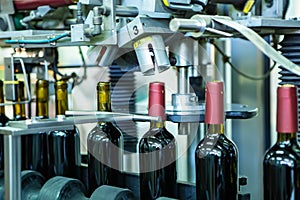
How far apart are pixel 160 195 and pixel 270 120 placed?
788 mm

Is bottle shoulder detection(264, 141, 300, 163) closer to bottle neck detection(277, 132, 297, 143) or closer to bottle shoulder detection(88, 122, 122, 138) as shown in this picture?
bottle neck detection(277, 132, 297, 143)

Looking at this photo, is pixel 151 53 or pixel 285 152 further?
pixel 151 53

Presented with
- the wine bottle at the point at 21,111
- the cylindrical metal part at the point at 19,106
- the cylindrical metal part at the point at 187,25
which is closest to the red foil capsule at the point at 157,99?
the cylindrical metal part at the point at 187,25

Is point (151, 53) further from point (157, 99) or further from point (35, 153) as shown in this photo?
point (35, 153)

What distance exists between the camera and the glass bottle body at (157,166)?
0.83 meters

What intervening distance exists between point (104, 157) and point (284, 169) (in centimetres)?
34

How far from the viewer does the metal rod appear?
0.68 meters

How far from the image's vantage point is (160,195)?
822mm

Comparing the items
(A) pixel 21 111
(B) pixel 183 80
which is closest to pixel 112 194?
(B) pixel 183 80

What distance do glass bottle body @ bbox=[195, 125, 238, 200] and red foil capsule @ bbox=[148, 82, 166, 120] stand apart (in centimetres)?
9

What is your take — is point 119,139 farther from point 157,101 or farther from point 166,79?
point 166,79

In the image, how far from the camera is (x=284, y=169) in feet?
2.26

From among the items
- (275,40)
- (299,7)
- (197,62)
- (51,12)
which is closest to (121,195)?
(197,62)

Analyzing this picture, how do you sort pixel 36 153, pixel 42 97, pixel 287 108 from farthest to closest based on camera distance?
1. pixel 42 97
2. pixel 36 153
3. pixel 287 108
